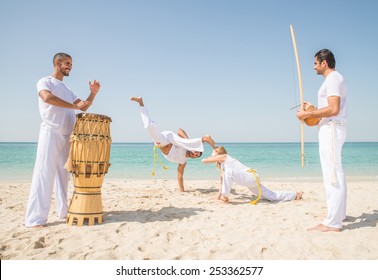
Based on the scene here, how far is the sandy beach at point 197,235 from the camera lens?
2814 mm

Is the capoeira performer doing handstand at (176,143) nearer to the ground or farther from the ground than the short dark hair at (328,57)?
nearer to the ground

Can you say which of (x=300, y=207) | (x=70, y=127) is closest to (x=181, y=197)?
(x=300, y=207)

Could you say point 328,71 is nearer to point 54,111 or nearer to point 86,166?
point 86,166

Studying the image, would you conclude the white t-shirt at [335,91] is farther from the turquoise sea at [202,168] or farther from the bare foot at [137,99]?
the turquoise sea at [202,168]

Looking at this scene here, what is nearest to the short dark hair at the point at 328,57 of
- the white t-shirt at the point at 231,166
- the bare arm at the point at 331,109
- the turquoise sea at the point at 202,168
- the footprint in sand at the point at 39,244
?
the bare arm at the point at 331,109

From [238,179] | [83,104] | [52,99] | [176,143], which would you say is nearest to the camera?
[52,99]

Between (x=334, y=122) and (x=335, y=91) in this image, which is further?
(x=334, y=122)

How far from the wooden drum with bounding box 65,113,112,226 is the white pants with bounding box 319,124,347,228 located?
2.81 meters

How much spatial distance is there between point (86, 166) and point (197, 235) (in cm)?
164

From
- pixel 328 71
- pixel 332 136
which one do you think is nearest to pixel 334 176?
pixel 332 136

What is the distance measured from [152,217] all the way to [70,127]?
5.66 feet

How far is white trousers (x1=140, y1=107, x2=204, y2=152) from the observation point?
6.11 metres

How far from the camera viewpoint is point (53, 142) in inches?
147

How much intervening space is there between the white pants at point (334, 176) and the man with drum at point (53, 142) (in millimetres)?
3087
